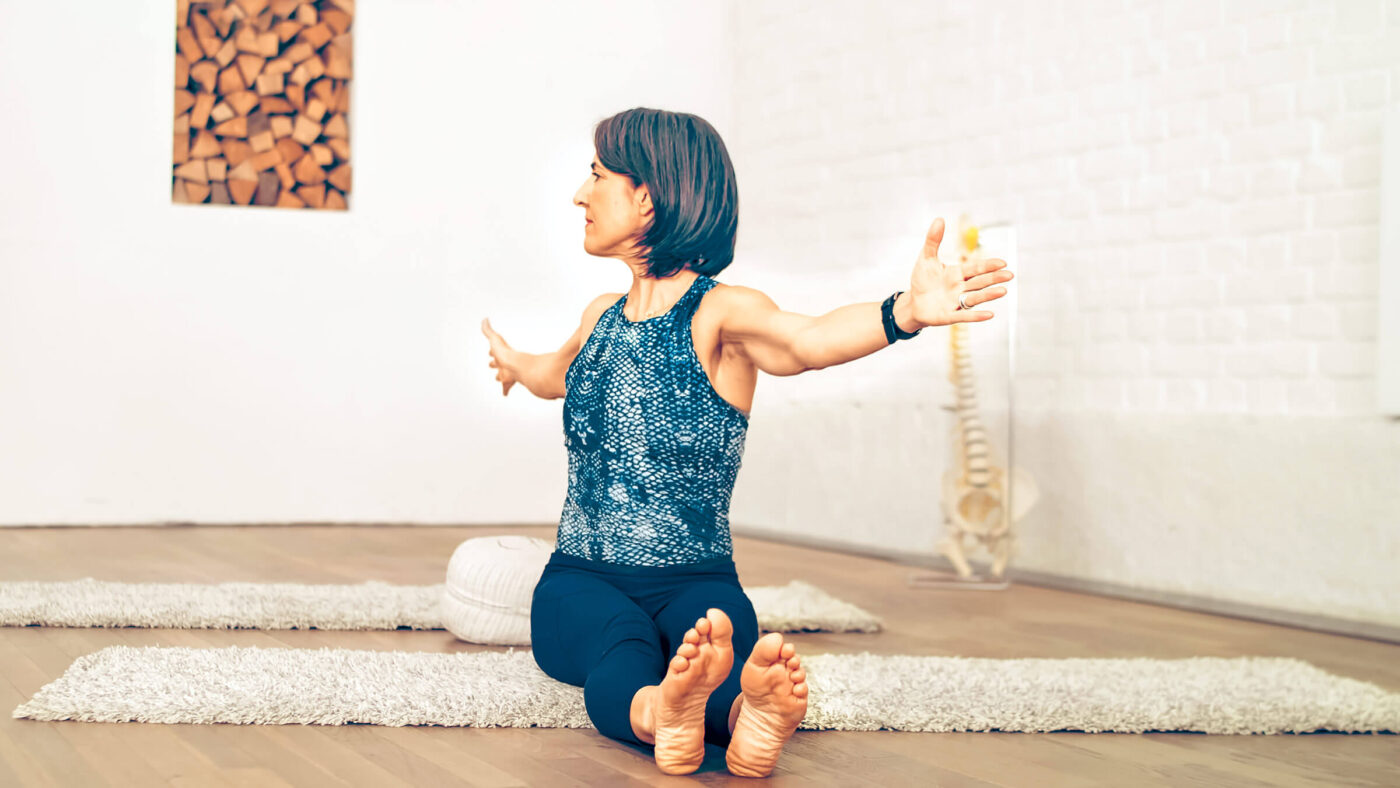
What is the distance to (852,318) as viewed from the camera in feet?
5.82

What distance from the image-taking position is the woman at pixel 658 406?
1.87 meters

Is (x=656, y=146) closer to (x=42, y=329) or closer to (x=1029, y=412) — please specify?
(x=1029, y=412)

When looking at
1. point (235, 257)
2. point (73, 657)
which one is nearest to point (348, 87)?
point (235, 257)

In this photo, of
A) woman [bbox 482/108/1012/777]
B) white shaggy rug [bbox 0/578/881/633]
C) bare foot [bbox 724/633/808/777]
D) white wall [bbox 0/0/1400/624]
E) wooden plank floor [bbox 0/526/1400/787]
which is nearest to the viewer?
bare foot [bbox 724/633/808/777]

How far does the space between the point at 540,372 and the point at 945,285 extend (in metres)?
0.94

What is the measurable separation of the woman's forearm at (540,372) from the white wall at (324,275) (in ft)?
→ 8.45

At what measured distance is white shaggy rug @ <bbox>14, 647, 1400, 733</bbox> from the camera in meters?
1.89

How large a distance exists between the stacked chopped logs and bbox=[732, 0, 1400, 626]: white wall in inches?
67.4

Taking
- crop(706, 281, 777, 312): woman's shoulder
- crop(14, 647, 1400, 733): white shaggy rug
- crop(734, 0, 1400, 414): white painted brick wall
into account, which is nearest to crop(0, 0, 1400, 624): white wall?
crop(734, 0, 1400, 414): white painted brick wall

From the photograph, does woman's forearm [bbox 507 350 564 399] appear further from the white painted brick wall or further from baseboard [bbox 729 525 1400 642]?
the white painted brick wall

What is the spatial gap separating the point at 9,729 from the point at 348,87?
11.5 feet

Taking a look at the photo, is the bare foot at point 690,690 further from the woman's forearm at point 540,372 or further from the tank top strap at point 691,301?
the woman's forearm at point 540,372

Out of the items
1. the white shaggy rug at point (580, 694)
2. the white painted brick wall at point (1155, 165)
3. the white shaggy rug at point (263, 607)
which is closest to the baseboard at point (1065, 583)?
the white painted brick wall at point (1155, 165)

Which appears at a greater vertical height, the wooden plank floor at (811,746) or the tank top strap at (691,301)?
the tank top strap at (691,301)
